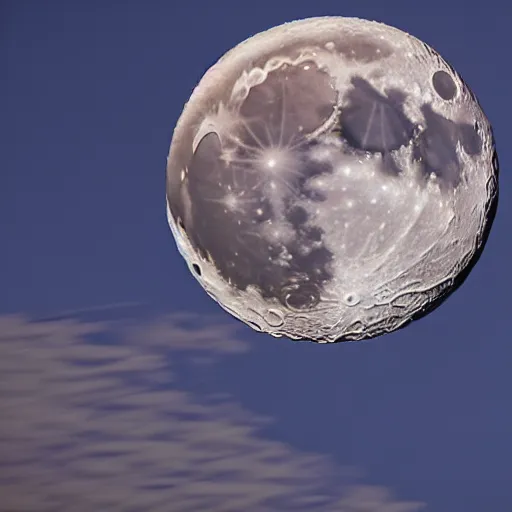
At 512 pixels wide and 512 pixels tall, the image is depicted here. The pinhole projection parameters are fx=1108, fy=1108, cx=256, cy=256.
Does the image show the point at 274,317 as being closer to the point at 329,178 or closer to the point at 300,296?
the point at 300,296

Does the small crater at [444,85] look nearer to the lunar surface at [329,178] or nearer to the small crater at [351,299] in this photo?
the lunar surface at [329,178]

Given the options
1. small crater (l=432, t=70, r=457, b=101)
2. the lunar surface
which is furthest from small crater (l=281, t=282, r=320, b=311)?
small crater (l=432, t=70, r=457, b=101)

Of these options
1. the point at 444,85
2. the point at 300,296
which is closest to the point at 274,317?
the point at 300,296

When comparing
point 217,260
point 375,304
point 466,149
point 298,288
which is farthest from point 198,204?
point 466,149

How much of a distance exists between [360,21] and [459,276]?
1.58ft

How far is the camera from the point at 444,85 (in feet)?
6.08

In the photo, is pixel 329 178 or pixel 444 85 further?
pixel 444 85

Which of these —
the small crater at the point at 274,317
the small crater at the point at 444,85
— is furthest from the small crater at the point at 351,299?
the small crater at the point at 444,85

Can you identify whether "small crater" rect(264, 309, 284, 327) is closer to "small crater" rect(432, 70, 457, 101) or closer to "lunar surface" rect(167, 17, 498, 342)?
"lunar surface" rect(167, 17, 498, 342)

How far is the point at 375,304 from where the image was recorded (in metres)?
1.82

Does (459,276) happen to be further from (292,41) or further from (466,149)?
(292,41)

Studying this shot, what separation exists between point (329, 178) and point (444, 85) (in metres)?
0.32

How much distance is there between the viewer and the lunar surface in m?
1.68

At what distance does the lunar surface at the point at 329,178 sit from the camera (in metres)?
1.68
